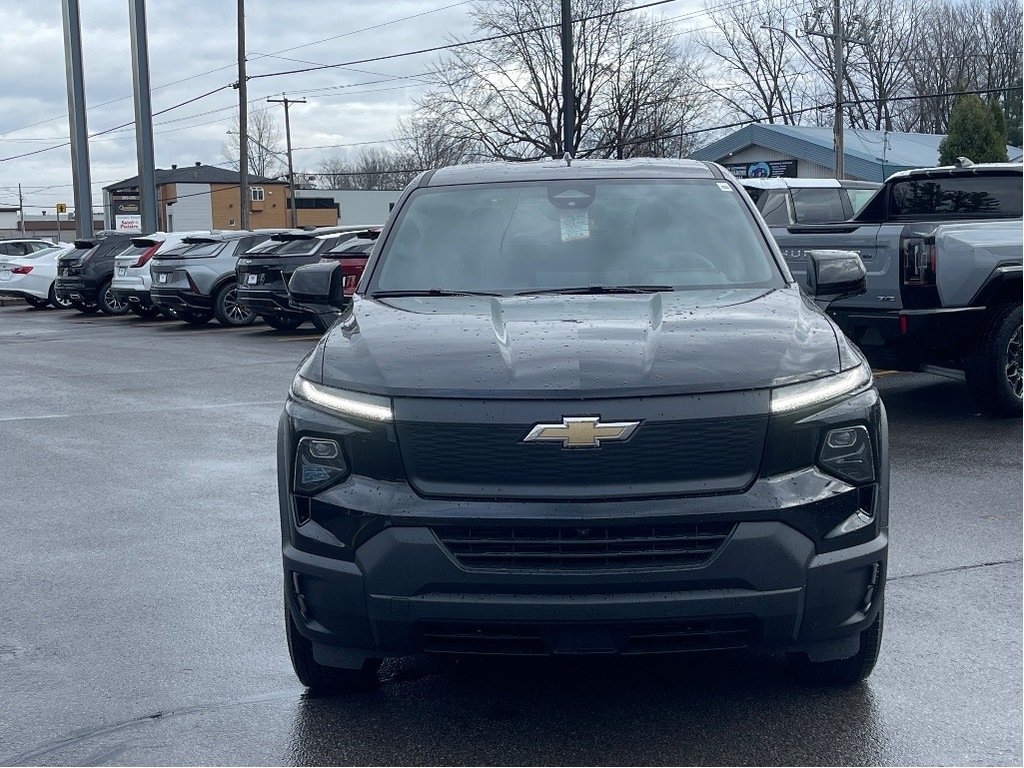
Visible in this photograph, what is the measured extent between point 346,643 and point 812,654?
4.35 ft

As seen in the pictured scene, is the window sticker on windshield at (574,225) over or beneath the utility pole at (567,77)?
beneath

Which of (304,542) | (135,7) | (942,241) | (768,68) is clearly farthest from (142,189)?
(768,68)

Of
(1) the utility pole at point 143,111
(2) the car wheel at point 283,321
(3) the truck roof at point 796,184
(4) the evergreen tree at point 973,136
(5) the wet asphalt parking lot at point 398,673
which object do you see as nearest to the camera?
(5) the wet asphalt parking lot at point 398,673

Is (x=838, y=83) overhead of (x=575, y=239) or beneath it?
overhead

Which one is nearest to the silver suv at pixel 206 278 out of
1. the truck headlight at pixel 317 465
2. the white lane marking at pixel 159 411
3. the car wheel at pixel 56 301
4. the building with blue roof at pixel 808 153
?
the white lane marking at pixel 159 411

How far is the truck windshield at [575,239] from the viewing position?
4.76 metres

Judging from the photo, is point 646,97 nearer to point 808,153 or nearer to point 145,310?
point 808,153

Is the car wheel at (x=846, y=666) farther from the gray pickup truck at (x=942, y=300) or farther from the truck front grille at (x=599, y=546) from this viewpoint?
the gray pickup truck at (x=942, y=300)

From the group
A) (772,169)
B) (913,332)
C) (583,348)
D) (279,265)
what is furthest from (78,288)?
(583,348)

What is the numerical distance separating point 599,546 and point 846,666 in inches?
43.2

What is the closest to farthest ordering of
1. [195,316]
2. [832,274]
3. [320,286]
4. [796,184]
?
[832,274], [320,286], [796,184], [195,316]

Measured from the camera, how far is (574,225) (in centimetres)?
503

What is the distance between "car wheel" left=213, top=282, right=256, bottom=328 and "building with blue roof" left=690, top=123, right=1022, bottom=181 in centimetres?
2255

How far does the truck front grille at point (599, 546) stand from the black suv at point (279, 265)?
15.5 meters
